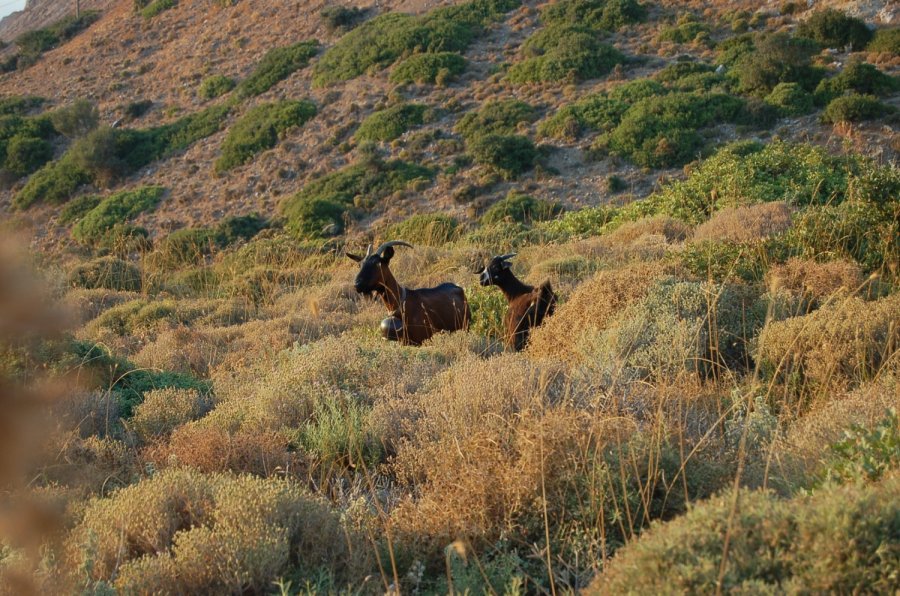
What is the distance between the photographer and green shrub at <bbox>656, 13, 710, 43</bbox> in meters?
31.4

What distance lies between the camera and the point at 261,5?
145 ft

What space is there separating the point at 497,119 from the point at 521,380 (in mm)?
24779

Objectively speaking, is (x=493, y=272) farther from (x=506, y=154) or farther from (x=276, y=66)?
(x=276, y=66)

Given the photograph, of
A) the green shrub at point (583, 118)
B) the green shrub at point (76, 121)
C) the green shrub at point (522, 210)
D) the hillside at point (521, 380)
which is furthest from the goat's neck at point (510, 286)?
the green shrub at point (76, 121)

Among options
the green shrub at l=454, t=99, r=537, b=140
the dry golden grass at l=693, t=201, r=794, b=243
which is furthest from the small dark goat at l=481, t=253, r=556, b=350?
the green shrub at l=454, t=99, r=537, b=140

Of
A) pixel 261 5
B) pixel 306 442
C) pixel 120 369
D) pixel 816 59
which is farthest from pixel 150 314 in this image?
pixel 261 5

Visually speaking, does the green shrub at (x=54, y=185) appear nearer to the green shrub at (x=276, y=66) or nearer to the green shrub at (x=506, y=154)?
the green shrub at (x=276, y=66)

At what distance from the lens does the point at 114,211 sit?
98.8ft

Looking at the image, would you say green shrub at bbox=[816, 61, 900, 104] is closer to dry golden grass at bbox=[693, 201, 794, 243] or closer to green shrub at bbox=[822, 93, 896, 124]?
green shrub at bbox=[822, 93, 896, 124]

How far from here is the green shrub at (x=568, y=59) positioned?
101ft

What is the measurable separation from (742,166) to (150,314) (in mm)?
9503

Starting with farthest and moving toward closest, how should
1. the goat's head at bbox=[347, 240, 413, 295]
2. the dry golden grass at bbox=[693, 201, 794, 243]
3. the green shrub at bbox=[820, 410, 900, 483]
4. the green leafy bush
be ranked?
the green leafy bush, the dry golden grass at bbox=[693, 201, 794, 243], the goat's head at bbox=[347, 240, 413, 295], the green shrub at bbox=[820, 410, 900, 483]

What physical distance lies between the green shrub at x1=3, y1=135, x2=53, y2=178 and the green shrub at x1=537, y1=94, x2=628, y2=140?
20917 mm

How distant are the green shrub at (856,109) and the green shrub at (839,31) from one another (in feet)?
18.1
